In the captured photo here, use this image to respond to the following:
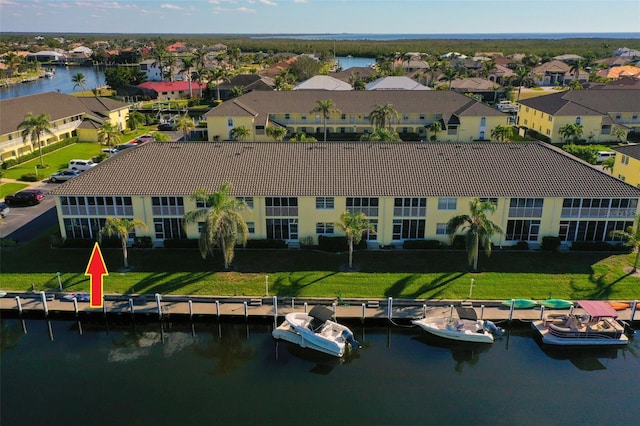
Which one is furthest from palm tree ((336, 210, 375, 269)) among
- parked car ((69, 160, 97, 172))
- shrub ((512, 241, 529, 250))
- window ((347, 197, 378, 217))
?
parked car ((69, 160, 97, 172))

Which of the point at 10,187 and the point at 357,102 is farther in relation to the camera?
the point at 357,102

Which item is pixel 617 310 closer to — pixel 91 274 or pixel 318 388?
pixel 318 388

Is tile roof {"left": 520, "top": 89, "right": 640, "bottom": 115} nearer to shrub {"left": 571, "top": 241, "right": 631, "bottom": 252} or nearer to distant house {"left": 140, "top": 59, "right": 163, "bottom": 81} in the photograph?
shrub {"left": 571, "top": 241, "right": 631, "bottom": 252}

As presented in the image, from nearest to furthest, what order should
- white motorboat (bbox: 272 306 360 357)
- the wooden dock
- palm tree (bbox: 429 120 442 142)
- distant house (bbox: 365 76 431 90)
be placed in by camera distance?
white motorboat (bbox: 272 306 360 357) < the wooden dock < palm tree (bbox: 429 120 442 142) < distant house (bbox: 365 76 431 90)

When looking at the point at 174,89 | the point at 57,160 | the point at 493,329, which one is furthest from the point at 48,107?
the point at 493,329

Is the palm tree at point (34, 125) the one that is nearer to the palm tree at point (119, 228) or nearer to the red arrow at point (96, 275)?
the palm tree at point (119, 228)

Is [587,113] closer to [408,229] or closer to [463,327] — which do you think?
[408,229]
